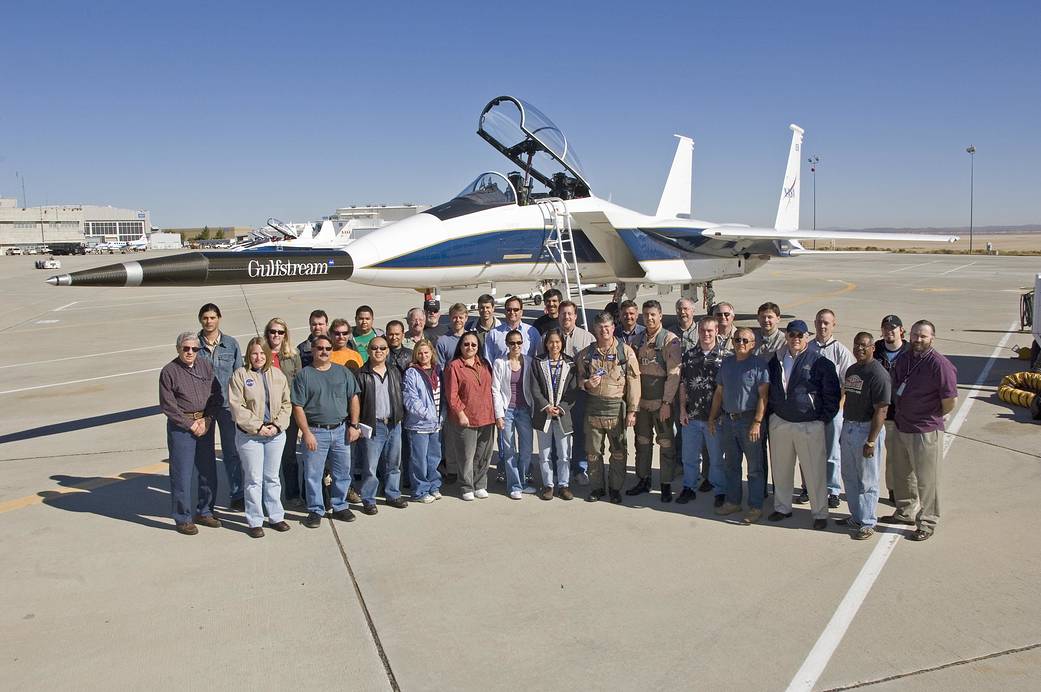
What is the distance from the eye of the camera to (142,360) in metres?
13.6

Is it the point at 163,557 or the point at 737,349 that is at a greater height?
the point at 737,349

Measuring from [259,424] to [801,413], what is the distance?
3881 millimetres

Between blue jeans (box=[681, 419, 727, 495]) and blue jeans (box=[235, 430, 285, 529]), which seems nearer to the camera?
blue jeans (box=[235, 430, 285, 529])

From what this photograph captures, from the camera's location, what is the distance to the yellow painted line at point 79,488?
20.3 ft

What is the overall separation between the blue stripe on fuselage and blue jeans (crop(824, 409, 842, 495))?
566 centimetres

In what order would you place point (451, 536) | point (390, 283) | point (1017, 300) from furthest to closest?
point (1017, 300) < point (390, 283) < point (451, 536)

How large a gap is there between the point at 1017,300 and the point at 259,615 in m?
23.9

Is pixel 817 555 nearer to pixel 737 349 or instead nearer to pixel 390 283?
pixel 737 349

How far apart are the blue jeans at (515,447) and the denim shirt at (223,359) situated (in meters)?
2.22

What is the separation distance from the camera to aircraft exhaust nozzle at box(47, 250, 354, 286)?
230 inches

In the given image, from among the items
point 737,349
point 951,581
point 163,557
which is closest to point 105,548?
point 163,557

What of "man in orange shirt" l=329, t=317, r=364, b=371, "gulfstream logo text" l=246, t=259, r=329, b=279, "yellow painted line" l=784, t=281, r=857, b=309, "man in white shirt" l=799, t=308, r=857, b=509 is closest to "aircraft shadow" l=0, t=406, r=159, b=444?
"gulfstream logo text" l=246, t=259, r=329, b=279

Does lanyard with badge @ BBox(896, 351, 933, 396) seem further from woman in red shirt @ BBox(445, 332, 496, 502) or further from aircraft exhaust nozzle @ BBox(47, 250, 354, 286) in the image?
aircraft exhaust nozzle @ BBox(47, 250, 354, 286)

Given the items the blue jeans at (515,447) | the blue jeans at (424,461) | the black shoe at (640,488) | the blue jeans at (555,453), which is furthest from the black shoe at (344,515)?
the black shoe at (640,488)
